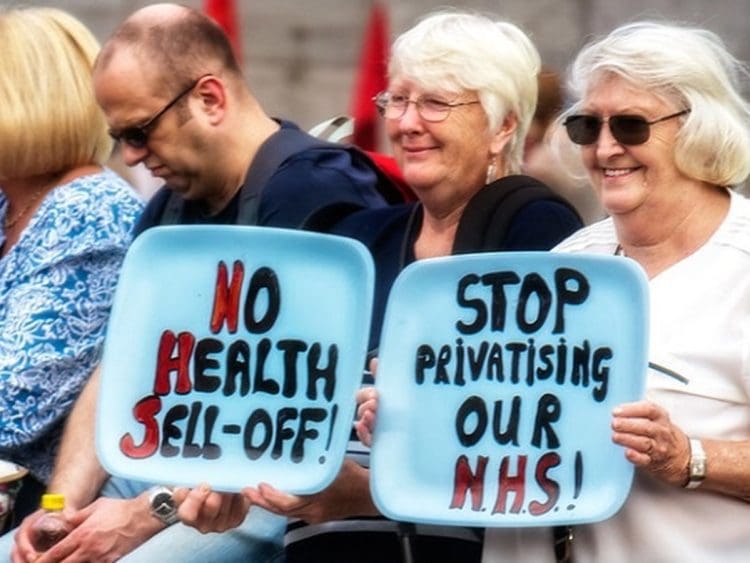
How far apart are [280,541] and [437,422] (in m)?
0.86

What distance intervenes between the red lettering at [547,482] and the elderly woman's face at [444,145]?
2.96 ft

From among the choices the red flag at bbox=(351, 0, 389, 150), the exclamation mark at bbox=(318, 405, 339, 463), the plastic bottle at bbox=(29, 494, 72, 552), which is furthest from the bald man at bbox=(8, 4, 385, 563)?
the red flag at bbox=(351, 0, 389, 150)

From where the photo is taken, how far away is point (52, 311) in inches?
204

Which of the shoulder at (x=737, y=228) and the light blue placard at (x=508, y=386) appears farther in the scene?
the shoulder at (x=737, y=228)

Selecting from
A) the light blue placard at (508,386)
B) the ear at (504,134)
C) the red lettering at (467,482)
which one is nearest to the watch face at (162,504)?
the light blue placard at (508,386)

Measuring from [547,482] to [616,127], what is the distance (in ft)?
Result: 2.35

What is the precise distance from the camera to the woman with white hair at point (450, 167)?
4516mm

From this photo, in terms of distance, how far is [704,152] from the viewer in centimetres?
412

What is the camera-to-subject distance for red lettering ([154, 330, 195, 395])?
13.7 ft

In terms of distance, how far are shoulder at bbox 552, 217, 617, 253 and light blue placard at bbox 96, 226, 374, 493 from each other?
458 mm

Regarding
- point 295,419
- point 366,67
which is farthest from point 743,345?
point 366,67

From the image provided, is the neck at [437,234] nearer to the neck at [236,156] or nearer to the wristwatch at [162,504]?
the neck at [236,156]

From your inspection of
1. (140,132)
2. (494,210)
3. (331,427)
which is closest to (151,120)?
(140,132)

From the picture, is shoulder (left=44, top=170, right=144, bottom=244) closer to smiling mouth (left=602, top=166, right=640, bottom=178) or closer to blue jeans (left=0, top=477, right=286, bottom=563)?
blue jeans (left=0, top=477, right=286, bottom=563)
